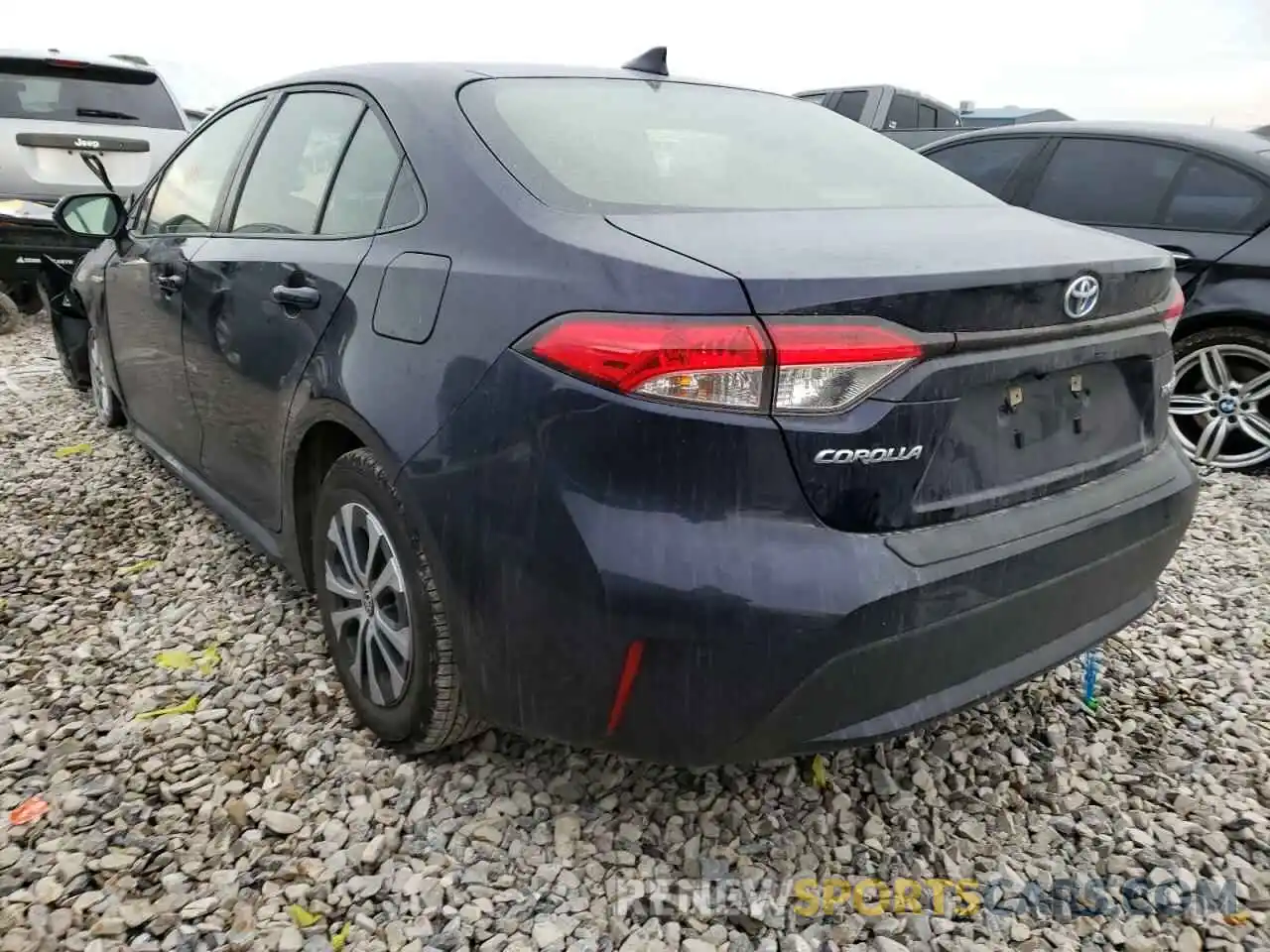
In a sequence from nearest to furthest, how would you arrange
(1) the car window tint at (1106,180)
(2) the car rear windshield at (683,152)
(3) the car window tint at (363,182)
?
(2) the car rear windshield at (683,152), (3) the car window tint at (363,182), (1) the car window tint at (1106,180)

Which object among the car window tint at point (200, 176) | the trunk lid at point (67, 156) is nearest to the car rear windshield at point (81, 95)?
the trunk lid at point (67, 156)

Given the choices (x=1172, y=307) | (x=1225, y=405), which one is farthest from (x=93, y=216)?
(x=1225, y=405)

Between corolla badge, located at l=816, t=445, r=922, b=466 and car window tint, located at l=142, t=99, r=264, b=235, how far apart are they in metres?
2.27

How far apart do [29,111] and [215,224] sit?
522cm

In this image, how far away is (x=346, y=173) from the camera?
7.65 ft

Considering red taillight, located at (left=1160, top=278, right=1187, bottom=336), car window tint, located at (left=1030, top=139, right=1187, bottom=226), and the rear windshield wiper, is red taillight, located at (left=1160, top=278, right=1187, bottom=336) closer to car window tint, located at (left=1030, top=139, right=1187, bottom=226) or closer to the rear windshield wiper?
car window tint, located at (left=1030, top=139, right=1187, bottom=226)

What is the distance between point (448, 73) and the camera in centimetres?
228

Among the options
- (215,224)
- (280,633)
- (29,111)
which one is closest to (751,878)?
(280,633)

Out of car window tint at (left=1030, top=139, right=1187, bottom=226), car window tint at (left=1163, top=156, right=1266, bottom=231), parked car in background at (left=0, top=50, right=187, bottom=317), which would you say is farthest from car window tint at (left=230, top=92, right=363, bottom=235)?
parked car in background at (left=0, top=50, right=187, bottom=317)

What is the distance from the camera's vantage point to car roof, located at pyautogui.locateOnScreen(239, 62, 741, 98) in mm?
2256

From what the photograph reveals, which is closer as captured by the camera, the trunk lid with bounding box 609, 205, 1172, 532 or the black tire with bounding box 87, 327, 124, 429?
the trunk lid with bounding box 609, 205, 1172, 532

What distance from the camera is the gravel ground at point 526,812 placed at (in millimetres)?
1835

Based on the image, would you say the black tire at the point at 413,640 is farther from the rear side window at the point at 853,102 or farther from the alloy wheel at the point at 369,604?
the rear side window at the point at 853,102

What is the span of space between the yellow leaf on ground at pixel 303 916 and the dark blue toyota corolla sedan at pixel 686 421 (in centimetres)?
41
